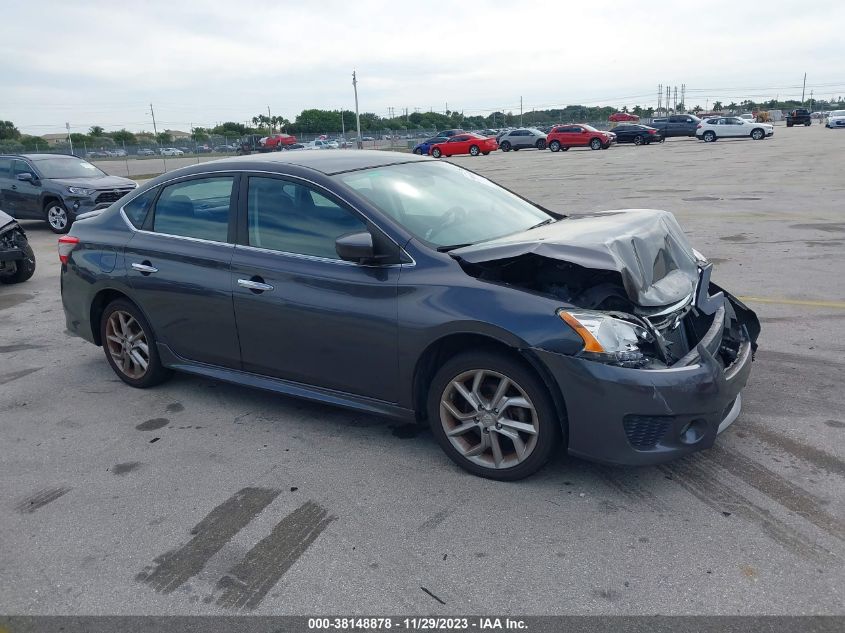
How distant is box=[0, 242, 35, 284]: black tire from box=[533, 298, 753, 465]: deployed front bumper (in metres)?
8.42

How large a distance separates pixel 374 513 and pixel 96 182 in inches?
543

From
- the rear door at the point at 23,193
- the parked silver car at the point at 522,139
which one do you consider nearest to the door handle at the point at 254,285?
the rear door at the point at 23,193

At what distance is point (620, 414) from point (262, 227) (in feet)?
8.13

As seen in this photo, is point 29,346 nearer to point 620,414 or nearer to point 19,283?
point 19,283

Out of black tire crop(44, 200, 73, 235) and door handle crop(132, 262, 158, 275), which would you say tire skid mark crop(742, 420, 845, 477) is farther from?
black tire crop(44, 200, 73, 235)

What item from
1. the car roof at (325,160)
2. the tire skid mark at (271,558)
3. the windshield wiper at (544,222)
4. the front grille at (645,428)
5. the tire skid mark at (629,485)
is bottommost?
the tire skid mark at (629,485)

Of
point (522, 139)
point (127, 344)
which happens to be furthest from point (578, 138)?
point (127, 344)

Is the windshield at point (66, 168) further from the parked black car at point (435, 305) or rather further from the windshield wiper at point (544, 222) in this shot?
the windshield wiper at point (544, 222)

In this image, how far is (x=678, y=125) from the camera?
4984 centimetres

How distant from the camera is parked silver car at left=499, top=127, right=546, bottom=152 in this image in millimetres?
48812

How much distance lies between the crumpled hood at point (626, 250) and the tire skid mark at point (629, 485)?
896 mm

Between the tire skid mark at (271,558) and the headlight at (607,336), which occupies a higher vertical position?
the headlight at (607,336)

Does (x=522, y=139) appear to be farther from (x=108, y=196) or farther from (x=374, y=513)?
(x=374, y=513)

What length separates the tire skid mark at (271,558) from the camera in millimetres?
3004
